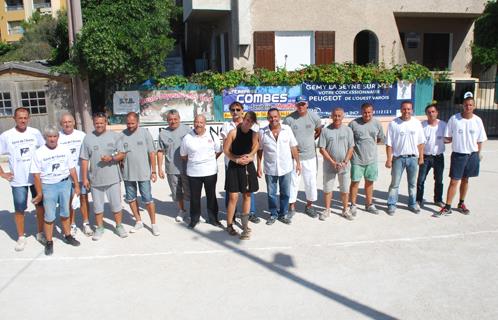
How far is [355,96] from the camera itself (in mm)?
13133

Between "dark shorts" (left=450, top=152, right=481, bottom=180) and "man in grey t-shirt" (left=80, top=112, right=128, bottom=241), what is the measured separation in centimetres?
487

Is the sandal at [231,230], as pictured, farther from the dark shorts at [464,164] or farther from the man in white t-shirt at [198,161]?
the dark shorts at [464,164]

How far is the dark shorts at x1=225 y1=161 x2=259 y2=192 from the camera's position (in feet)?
19.3

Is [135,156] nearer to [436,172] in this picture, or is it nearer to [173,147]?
[173,147]

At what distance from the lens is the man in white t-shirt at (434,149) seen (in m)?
6.85

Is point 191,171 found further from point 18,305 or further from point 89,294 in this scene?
point 18,305

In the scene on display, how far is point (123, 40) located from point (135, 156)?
6169 millimetres

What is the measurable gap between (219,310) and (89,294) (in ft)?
4.58

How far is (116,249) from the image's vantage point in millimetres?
5602

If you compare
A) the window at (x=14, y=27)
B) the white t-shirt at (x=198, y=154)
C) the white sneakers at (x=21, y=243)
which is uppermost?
the window at (x=14, y=27)

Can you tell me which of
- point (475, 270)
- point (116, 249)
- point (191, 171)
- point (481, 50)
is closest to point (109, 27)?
point (191, 171)

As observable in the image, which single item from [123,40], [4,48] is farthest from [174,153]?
[4,48]

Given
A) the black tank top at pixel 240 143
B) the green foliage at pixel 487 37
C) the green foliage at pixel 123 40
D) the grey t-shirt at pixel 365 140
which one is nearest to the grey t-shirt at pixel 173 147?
the black tank top at pixel 240 143

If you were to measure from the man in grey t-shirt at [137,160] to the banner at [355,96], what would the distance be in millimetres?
7575
